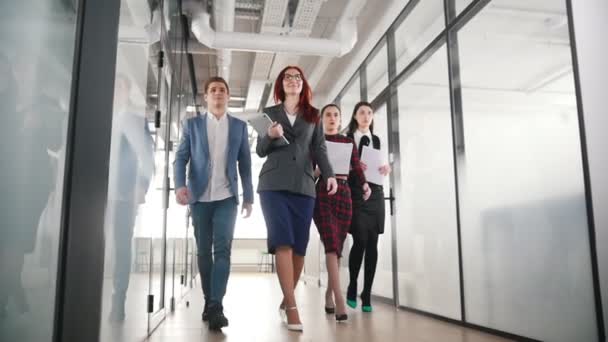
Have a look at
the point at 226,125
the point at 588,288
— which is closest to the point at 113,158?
the point at 226,125

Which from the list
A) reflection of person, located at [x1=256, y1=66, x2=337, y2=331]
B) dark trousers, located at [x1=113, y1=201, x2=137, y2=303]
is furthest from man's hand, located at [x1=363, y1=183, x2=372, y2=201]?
dark trousers, located at [x1=113, y1=201, x2=137, y2=303]

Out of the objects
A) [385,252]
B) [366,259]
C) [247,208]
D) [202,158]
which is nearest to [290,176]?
[247,208]

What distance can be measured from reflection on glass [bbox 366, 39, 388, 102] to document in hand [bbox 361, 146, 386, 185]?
1571 mm

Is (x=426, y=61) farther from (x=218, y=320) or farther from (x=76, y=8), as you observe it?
(x=76, y=8)

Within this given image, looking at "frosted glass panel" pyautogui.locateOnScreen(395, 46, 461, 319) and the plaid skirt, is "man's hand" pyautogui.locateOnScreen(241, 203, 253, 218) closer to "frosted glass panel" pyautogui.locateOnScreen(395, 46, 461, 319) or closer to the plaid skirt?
the plaid skirt

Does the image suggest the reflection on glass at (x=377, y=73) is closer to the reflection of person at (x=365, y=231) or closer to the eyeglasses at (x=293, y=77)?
the reflection of person at (x=365, y=231)

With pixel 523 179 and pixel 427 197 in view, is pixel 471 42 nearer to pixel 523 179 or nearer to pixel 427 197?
→ pixel 523 179

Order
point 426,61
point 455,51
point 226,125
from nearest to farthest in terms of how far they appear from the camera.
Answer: point 226,125
point 455,51
point 426,61

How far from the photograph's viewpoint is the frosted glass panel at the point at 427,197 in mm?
3574

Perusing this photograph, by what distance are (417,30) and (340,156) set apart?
5.09 ft

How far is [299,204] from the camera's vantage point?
2779 millimetres

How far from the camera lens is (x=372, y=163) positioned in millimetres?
3766

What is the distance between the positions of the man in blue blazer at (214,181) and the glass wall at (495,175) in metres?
1.38

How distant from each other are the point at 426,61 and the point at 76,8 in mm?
3115
